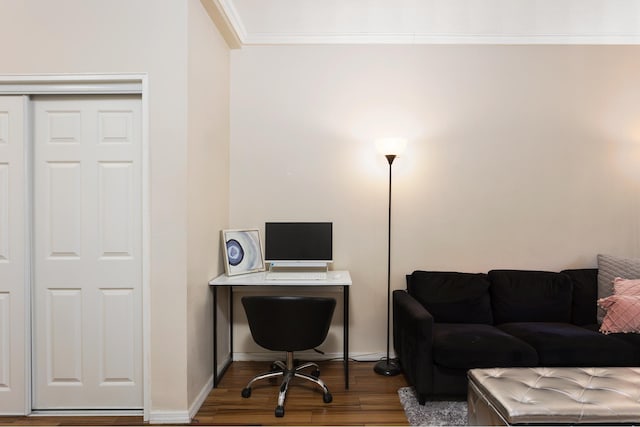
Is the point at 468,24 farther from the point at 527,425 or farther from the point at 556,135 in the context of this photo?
the point at 527,425

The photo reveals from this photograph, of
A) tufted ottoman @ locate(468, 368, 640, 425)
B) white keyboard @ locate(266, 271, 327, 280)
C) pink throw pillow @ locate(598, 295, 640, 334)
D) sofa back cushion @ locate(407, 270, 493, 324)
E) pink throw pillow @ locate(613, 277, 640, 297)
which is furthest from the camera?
sofa back cushion @ locate(407, 270, 493, 324)

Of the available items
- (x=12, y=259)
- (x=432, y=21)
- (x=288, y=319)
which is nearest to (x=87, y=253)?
(x=12, y=259)

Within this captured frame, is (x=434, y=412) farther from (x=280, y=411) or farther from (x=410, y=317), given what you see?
(x=280, y=411)

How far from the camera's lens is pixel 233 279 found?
9.61 ft

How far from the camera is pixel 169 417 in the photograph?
2.35m

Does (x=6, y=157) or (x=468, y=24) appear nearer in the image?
(x=6, y=157)

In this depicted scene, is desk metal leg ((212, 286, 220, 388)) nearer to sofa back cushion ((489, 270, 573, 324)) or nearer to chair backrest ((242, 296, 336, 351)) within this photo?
chair backrest ((242, 296, 336, 351))

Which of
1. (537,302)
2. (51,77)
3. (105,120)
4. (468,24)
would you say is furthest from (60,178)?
(537,302)

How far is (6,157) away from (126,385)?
5.49 feet

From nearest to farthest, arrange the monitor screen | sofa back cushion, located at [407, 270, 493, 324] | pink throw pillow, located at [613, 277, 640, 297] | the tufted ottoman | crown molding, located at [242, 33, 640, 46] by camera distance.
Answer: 1. the tufted ottoman
2. pink throw pillow, located at [613, 277, 640, 297]
3. sofa back cushion, located at [407, 270, 493, 324]
4. the monitor screen
5. crown molding, located at [242, 33, 640, 46]

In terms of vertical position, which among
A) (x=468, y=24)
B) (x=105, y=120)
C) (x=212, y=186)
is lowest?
(x=212, y=186)

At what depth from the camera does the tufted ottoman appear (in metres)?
1.68

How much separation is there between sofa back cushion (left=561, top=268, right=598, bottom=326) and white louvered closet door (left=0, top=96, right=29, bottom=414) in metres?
4.07

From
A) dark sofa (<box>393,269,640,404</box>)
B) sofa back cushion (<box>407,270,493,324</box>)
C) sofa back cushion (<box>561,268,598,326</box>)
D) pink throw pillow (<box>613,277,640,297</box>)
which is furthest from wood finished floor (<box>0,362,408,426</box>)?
pink throw pillow (<box>613,277,640,297</box>)
